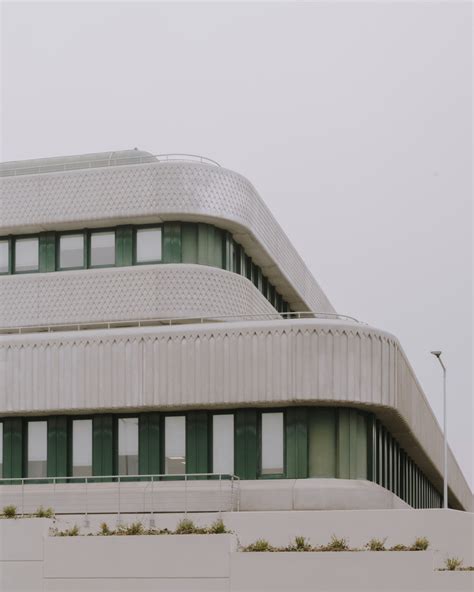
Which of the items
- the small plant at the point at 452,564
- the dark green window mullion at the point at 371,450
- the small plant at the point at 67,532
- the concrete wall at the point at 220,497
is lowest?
the small plant at the point at 452,564

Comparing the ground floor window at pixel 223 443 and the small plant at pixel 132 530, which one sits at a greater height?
the ground floor window at pixel 223 443

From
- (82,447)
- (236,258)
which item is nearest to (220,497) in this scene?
(82,447)

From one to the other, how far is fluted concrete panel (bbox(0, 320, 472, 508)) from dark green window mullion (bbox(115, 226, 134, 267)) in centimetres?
562

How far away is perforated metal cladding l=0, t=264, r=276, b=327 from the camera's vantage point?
152ft

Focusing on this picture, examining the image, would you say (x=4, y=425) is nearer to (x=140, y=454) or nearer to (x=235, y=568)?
(x=140, y=454)

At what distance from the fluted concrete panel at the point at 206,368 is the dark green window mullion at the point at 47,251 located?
583 centimetres

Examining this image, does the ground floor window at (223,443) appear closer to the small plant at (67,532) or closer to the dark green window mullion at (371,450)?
the dark green window mullion at (371,450)

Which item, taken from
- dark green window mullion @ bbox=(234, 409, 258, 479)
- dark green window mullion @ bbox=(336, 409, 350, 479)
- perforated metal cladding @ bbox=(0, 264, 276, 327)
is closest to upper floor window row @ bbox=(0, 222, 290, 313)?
perforated metal cladding @ bbox=(0, 264, 276, 327)

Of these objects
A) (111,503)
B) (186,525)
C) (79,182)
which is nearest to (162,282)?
(79,182)

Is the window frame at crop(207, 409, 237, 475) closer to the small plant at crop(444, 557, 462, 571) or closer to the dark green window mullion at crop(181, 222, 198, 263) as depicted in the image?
the dark green window mullion at crop(181, 222, 198, 263)

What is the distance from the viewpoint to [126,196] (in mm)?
48000

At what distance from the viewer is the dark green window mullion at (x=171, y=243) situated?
4738 cm

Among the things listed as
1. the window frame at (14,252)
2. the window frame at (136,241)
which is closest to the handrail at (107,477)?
the window frame at (136,241)

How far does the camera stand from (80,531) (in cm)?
3875
